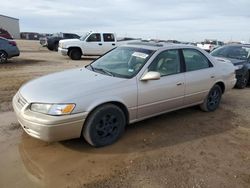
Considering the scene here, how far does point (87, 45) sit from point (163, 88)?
44.2 ft

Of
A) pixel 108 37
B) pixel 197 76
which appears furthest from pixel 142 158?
pixel 108 37

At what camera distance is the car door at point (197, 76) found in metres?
5.14

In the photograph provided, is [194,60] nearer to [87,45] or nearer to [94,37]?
[87,45]

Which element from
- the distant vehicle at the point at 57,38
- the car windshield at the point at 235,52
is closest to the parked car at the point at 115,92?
the car windshield at the point at 235,52

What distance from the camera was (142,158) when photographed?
372 cm

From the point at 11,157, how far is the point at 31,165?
0.40m

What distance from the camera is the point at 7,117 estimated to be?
5.09 m

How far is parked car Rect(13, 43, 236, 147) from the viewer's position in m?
3.57

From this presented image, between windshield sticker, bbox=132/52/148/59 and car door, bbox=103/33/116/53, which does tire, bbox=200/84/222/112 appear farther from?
car door, bbox=103/33/116/53

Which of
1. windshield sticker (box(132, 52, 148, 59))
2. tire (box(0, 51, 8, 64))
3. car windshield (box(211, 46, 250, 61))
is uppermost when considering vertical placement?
windshield sticker (box(132, 52, 148, 59))

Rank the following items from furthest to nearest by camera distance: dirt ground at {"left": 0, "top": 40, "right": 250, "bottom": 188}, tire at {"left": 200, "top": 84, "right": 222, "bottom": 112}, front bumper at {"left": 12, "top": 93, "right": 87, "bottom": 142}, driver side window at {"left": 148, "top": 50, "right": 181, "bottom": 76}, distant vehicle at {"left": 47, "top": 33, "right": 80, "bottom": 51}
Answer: distant vehicle at {"left": 47, "top": 33, "right": 80, "bottom": 51}, tire at {"left": 200, "top": 84, "right": 222, "bottom": 112}, driver side window at {"left": 148, "top": 50, "right": 181, "bottom": 76}, front bumper at {"left": 12, "top": 93, "right": 87, "bottom": 142}, dirt ground at {"left": 0, "top": 40, "right": 250, "bottom": 188}

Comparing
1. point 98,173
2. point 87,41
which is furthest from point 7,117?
point 87,41

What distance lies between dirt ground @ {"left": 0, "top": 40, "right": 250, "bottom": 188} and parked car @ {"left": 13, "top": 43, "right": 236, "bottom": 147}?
0.31 meters

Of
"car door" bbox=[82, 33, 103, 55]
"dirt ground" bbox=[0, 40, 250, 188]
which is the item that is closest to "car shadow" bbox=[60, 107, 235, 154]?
"dirt ground" bbox=[0, 40, 250, 188]
